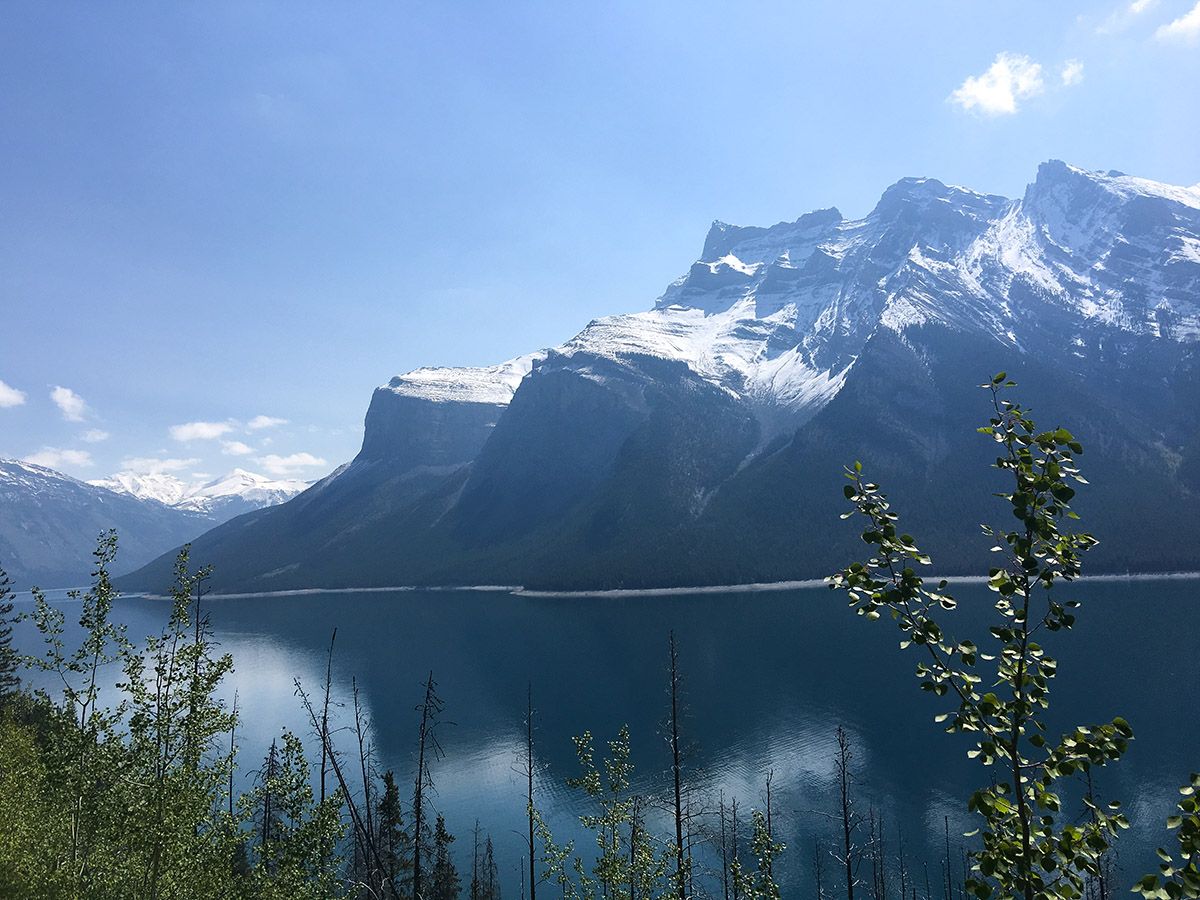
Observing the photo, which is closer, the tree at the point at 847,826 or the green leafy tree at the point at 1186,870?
the green leafy tree at the point at 1186,870

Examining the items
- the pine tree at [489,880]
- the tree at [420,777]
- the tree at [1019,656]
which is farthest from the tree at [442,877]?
the tree at [1019,656]

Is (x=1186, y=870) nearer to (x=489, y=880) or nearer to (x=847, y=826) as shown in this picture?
(x=847, y=826)

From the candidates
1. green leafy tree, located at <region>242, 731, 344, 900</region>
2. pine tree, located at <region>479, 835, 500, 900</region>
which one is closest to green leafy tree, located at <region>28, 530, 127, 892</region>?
green leafy tree, located at <region>242, 731, 344, 900</region>

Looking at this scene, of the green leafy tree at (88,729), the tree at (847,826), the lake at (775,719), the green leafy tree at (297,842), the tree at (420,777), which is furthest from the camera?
the lake at (775,719)

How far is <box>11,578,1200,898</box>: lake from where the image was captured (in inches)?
3324

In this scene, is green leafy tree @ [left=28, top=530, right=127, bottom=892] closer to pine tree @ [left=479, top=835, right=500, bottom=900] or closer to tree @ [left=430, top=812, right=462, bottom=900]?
tree @ [left=430, top=812, right=462, bottom=900]

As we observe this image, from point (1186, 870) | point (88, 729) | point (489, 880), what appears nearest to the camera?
point (1186, 870)

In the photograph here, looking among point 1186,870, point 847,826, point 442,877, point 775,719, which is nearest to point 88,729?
point 1186,870

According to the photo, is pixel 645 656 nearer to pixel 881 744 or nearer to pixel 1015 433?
pixel 881 744

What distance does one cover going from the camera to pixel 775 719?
4857 inches

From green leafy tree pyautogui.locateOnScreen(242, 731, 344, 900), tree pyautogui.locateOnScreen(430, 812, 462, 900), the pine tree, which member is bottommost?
the pine tree

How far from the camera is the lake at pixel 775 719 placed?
8444cm

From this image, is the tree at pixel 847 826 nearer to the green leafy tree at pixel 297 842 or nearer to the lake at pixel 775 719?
the lake at pixel 775 719

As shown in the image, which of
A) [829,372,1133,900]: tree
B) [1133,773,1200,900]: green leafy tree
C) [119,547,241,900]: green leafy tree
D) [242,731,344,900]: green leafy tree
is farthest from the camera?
[119,547,241,900]: green leafy tree
